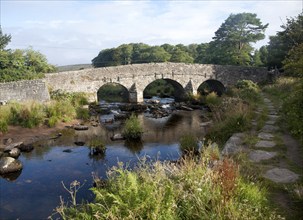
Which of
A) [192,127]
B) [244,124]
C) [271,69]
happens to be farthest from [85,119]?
[271,69]

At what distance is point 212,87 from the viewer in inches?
1522

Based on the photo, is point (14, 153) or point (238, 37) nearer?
point (14, 153)

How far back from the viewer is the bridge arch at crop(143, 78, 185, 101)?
33406mm

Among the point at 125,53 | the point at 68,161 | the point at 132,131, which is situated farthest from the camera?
the point at 125,53

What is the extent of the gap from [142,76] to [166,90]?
31.2ft

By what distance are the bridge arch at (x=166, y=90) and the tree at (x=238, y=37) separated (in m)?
8.08

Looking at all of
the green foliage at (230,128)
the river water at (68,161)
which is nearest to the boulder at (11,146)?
the river water at (68,161)

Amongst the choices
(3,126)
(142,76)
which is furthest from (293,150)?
(142,76)

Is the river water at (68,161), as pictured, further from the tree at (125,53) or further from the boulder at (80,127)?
the tree at (125,53)

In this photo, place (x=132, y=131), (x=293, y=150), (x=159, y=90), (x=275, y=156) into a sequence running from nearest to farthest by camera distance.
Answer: (x=275, y=156) < (x=293, y=150) < (x=132, y=131) < (x=159, y=90)

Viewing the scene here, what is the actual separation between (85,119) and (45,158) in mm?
7815

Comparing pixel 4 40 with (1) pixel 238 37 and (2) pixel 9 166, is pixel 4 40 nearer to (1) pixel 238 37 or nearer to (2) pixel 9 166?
(2) pixel 9 166

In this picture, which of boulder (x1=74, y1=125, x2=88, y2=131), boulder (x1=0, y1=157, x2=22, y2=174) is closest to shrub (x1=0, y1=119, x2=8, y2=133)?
boulder (x1=74, y1=125, x2=88, y2=131)

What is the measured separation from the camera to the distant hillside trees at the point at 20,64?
77.9ft
